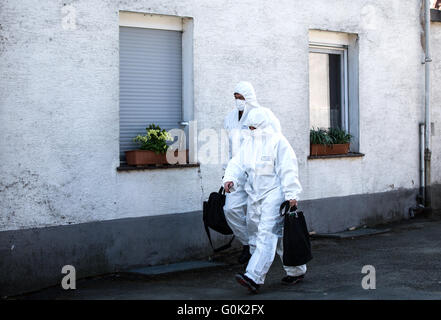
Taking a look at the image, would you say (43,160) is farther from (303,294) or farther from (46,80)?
(303,294)

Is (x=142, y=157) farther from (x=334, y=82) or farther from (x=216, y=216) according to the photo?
(x=334, y=82)

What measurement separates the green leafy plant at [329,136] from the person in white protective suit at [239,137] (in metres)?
1.97

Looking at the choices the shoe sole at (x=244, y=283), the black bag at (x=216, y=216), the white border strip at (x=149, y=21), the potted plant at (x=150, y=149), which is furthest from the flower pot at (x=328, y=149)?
the shoe sole at (x=244, y=283)

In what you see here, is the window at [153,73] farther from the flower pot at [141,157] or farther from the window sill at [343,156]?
the window sill at [343,156]

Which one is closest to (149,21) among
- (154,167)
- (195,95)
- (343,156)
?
(195,95)

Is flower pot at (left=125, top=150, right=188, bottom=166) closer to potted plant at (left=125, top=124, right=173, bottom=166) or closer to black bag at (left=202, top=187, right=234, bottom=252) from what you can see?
potted plant at (left=125, top=124, right=173, bottom=166)

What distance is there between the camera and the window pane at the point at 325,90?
1182 cm

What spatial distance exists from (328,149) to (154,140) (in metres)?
3.38

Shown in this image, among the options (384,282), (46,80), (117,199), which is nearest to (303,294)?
(384,282)

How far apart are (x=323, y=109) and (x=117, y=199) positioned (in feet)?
14.8

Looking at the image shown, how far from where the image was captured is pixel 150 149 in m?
9.20

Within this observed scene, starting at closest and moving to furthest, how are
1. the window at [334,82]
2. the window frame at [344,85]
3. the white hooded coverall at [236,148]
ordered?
the white hooded coverall at [236,148] < the window at [334,82] < the window frame at [344,85]

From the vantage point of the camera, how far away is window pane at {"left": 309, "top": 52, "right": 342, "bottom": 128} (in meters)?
11.8

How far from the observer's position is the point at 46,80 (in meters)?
8.11
